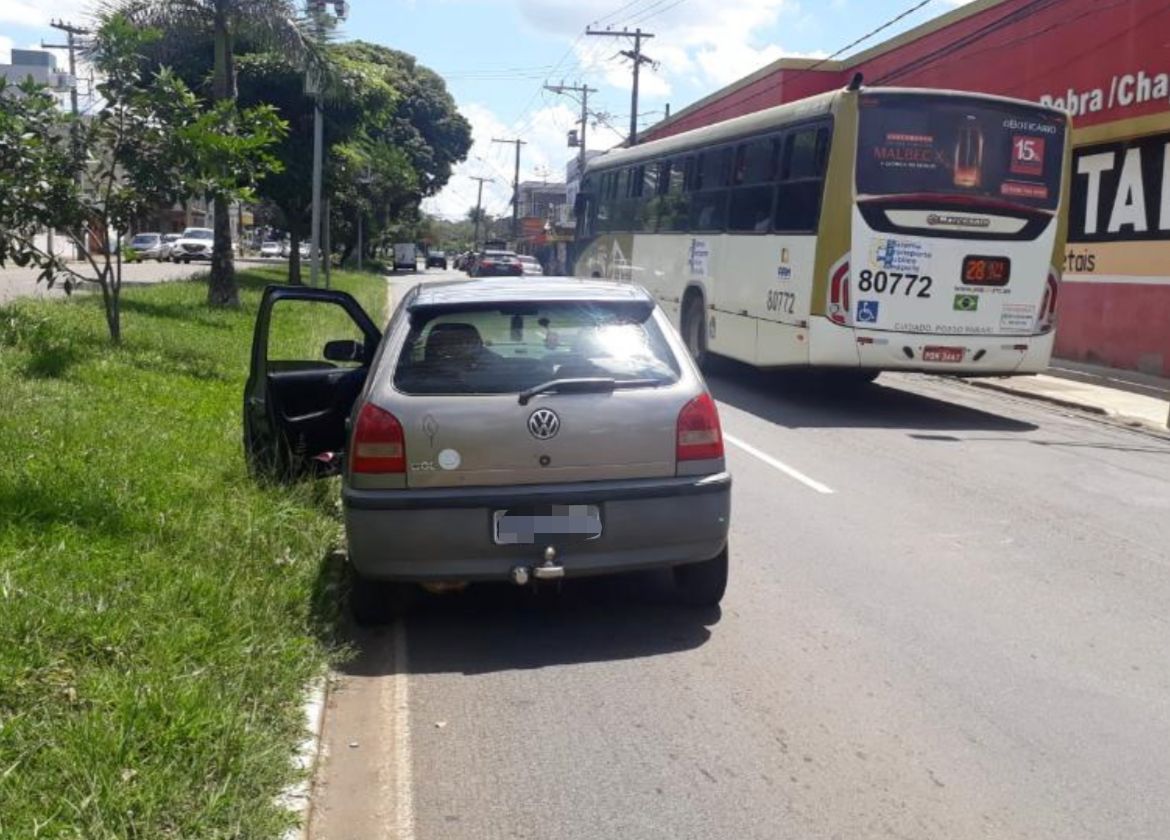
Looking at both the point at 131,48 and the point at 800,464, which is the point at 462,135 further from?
the point at 800,464

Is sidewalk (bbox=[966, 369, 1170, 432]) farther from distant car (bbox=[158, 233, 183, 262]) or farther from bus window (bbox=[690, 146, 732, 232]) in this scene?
distant car (bbox=[158, 233, 183, 262])

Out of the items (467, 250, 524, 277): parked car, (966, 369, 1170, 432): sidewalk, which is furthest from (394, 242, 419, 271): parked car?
(966, 369, 1170, 432): sidewalk

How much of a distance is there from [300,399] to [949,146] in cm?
764

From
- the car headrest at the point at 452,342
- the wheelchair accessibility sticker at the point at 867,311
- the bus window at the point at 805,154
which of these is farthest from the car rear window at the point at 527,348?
the bus window at the point at 805,154

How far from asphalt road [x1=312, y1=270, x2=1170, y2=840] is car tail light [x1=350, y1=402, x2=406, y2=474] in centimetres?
84

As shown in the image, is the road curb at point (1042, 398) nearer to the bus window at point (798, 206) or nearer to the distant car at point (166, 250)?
the bus window at point (798, 206)

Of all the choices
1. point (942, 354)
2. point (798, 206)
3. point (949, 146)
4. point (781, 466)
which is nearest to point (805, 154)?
point (798, 206)

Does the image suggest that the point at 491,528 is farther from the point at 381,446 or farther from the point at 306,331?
the point at 306,331

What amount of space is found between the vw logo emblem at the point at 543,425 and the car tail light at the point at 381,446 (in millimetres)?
556

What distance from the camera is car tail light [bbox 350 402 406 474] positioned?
535cm

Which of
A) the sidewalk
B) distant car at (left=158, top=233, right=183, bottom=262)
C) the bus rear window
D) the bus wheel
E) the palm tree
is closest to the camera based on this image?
the bus rear window

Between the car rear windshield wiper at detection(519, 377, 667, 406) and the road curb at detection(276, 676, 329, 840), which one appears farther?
the car rear windshield wiper at detection(519, 377, 667, 406)

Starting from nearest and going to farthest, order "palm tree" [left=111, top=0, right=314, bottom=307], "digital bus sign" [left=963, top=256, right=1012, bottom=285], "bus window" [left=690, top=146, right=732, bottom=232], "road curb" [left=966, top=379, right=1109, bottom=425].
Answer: "digital bus sign" [left=963, top=256, right=1012, bottom=285] → "road curb" [left=966, top=379, right=1109, bottom=425] → "bus window" [left=690, top=146, right=732, bottom=232] → "palm tree" [left=111, top=0, right=314, bottom=307]

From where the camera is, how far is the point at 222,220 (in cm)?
2088
